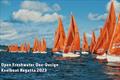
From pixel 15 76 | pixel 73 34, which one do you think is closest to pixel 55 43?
pixel 73 34

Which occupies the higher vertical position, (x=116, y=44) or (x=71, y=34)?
(x=71, y=34)

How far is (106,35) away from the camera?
7975 centimetres

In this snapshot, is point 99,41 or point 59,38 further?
point 59,38

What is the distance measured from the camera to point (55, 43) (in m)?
115

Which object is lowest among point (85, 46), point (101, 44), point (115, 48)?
point (115, 48)

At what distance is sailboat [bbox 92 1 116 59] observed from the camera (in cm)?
7399

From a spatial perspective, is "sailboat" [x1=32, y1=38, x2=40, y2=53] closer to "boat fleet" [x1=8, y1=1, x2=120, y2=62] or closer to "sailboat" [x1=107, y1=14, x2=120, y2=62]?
"boat fleet" [x1=8, y1=1, x2=120, y2=62]

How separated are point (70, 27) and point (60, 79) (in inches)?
1907

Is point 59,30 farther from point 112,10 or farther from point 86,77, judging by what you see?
point 86,77

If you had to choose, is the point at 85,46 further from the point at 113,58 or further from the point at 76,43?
the point at 113,58

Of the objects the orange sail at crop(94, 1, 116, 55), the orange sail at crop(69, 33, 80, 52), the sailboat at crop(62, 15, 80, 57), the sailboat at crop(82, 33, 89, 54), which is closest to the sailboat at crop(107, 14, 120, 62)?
the orange sail at crop(94, 1, 116, 55)

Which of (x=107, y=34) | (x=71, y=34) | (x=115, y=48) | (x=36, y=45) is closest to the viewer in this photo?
(x=115, y=48)

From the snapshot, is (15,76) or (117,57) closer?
(15,76)

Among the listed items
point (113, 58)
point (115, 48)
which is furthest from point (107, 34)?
point (115, 48)
